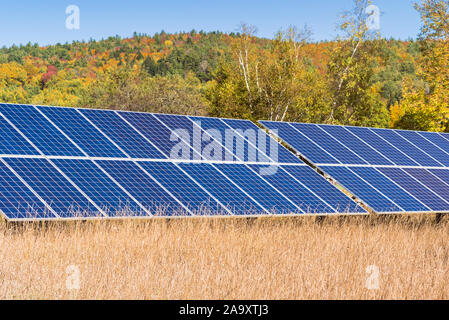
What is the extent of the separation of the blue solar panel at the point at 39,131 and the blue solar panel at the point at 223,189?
11.5 ft

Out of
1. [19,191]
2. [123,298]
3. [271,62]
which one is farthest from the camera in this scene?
[271,62]

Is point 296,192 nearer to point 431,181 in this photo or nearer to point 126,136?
point 126,136

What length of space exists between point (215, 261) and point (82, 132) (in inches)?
276

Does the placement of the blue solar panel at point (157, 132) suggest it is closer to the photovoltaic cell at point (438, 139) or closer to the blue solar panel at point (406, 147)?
the blue solar panel at point (406, 147)

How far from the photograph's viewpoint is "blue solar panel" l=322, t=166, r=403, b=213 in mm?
19453

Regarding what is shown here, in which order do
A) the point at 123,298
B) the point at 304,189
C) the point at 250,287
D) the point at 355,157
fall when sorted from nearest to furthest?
the point at 123,298 → the point at 250,287 → the point at 304,189 → the point at 355,157

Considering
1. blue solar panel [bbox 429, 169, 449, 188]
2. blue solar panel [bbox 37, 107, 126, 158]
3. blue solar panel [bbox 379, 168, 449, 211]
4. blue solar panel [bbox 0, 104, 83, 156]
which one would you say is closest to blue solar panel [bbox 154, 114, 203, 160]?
blue solar panel [bbox 37, 107, 126, 158]

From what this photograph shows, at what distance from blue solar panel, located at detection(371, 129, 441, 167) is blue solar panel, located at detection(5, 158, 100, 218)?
15.1m

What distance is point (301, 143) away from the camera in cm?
2312

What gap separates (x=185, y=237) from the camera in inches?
632

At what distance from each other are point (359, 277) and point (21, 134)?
10132 millimetres

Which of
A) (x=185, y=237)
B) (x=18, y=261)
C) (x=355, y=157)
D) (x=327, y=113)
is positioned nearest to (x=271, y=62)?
(x=327, y=113)

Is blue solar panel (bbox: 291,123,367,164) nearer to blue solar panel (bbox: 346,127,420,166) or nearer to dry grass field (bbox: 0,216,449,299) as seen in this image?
blue solar panel (bbox: 346,127,420,166)
